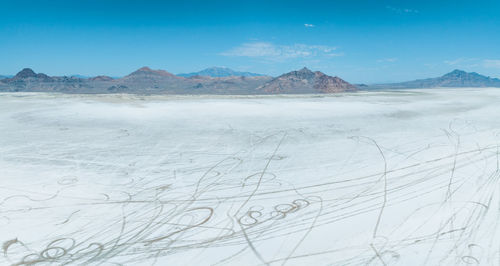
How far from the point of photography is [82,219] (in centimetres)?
482

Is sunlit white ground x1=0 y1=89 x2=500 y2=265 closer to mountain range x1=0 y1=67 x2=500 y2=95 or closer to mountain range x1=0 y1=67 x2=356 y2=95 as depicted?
mountain range x1=0 y1=67 x2=500 y2=95

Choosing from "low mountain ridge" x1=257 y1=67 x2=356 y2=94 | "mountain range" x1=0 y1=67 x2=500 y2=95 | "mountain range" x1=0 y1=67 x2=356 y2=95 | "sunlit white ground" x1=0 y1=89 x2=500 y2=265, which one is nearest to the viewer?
"sunlit white ground" x1=0 y1=89 x2=500 y2=265

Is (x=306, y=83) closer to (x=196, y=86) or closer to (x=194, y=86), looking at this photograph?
(x=196, y=86)

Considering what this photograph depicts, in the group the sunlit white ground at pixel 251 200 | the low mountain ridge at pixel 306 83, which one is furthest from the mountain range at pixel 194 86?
the sunlit white ground at pixel 251 200

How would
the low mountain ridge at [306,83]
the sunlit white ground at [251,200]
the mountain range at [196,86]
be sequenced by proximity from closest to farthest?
the sunlit white ground at [251,200], the mountain range at [196,86], the low mountain ridge at [306,83]

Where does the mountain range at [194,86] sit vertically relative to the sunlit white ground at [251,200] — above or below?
above

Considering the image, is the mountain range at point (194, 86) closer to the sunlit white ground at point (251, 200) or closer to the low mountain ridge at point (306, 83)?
the low mountain ridge at point (306, 83)

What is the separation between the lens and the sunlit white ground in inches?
157

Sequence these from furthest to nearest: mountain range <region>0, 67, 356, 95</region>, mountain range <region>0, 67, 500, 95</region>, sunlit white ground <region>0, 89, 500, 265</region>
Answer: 1. mountain range <region>0, 67, 356, 95</region>
2. mountain range <region>0, 67, 500, 95</region>
3. sunlit white ground <region>0, 89, 500, 265</region>

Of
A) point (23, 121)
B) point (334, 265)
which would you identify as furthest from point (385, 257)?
point (23, 121)

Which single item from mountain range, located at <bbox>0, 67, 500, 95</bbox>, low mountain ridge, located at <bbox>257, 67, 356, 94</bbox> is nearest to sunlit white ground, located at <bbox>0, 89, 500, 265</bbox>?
mountain range, located at <bbox>0, 67, 500, 95</bbox>

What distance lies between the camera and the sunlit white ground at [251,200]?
4000mm

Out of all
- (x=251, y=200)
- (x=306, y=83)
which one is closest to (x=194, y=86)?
(x=306, y=83)

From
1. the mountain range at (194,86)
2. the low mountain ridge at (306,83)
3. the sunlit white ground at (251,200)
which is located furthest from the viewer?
→ the low mountain ridge at (306,83)
